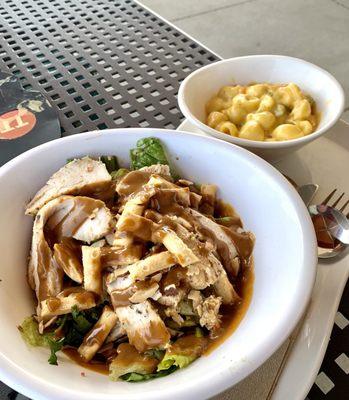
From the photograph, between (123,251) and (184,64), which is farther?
(184,64)

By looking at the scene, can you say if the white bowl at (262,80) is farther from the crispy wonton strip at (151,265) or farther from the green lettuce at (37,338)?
the green lettuce at (37,338)

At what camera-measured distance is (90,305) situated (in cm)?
68

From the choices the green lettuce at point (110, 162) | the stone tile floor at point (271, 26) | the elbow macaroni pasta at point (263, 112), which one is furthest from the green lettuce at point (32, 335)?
the stone tile floor at point (271, 26)

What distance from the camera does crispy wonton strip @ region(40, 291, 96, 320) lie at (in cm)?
67

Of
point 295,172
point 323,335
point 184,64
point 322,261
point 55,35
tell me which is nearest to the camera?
point 323,335

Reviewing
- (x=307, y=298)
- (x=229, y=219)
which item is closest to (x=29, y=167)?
(x=229, y=219)

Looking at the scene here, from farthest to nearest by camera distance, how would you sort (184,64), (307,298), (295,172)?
(184,64) < (295,172) < (307,298)

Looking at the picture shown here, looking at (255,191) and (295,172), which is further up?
(255,191)

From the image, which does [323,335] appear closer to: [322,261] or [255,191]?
[322,261]

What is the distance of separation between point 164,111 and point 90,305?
2.37 ft

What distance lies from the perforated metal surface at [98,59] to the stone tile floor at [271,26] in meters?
0.61

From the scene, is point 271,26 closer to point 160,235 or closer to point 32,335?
point 160,235

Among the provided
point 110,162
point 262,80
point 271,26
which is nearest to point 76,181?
point 110,162

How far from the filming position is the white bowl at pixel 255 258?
0.57m
